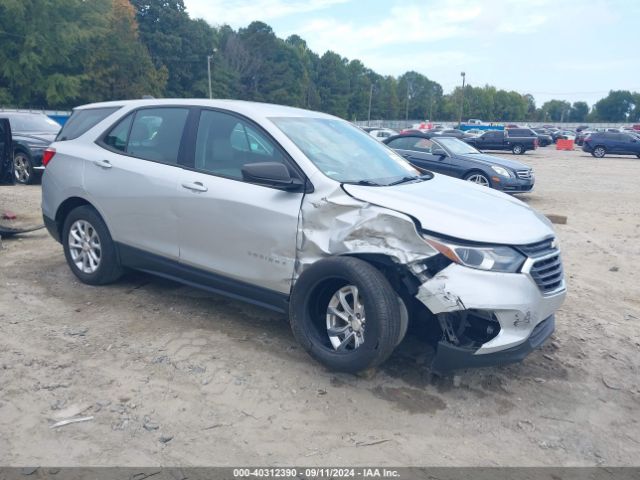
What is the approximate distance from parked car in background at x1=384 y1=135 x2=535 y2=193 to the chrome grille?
8.15m

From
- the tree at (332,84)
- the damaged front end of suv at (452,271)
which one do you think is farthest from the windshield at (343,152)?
the tree at (332,84)

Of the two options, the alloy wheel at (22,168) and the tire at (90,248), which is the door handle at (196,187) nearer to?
the tire at (90,248)

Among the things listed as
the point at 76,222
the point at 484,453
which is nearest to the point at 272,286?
the point at 484,453

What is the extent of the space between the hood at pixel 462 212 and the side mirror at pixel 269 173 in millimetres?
437

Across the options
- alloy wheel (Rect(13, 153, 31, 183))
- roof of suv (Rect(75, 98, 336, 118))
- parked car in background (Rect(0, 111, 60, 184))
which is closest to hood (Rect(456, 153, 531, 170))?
roof of suv (Rect(75, 98, 336, 118))

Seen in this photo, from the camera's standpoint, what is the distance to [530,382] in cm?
399

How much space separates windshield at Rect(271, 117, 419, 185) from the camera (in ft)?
14.0

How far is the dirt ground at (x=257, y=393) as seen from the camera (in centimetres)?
312

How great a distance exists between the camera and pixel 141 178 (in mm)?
4848

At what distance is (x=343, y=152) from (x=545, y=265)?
5.79 feet

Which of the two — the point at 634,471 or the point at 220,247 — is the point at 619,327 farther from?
the point at 220,247

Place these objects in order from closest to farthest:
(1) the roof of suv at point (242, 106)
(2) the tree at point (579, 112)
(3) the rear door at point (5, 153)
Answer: (1) the roof of suv at point (242, 106) < (3) the rear door at point (5, 153) < (2) the tree at point (579, 112)

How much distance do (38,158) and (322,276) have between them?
33.8ft

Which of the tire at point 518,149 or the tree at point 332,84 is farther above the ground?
the tree at point 332,84
